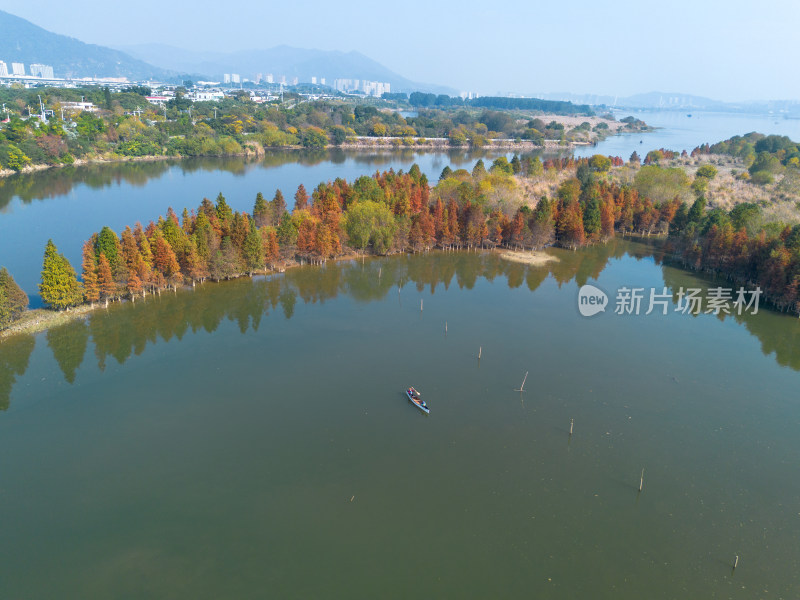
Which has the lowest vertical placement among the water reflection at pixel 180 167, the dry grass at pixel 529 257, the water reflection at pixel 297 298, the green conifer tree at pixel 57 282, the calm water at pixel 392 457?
the calm water at pixel 392 457

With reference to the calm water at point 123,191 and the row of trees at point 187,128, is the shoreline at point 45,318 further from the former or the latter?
the row of trees at point 187,128

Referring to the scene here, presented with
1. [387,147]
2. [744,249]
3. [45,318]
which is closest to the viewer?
[45,318]

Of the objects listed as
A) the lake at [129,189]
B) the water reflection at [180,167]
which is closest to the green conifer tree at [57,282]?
→ the lake at [129,189]

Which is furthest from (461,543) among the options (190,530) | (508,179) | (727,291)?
(508,179)

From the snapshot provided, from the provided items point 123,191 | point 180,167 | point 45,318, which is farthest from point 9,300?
point 180,167

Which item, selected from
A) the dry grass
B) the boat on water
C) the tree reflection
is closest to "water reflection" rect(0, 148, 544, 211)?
the tree reflection

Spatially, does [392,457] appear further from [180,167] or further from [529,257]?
[180,167]

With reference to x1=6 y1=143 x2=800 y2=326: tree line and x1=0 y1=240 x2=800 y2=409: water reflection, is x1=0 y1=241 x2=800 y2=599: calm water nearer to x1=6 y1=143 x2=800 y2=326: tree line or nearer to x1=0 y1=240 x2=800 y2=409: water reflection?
x1=0 y1=240 x2=800 y2=409: water reflection
